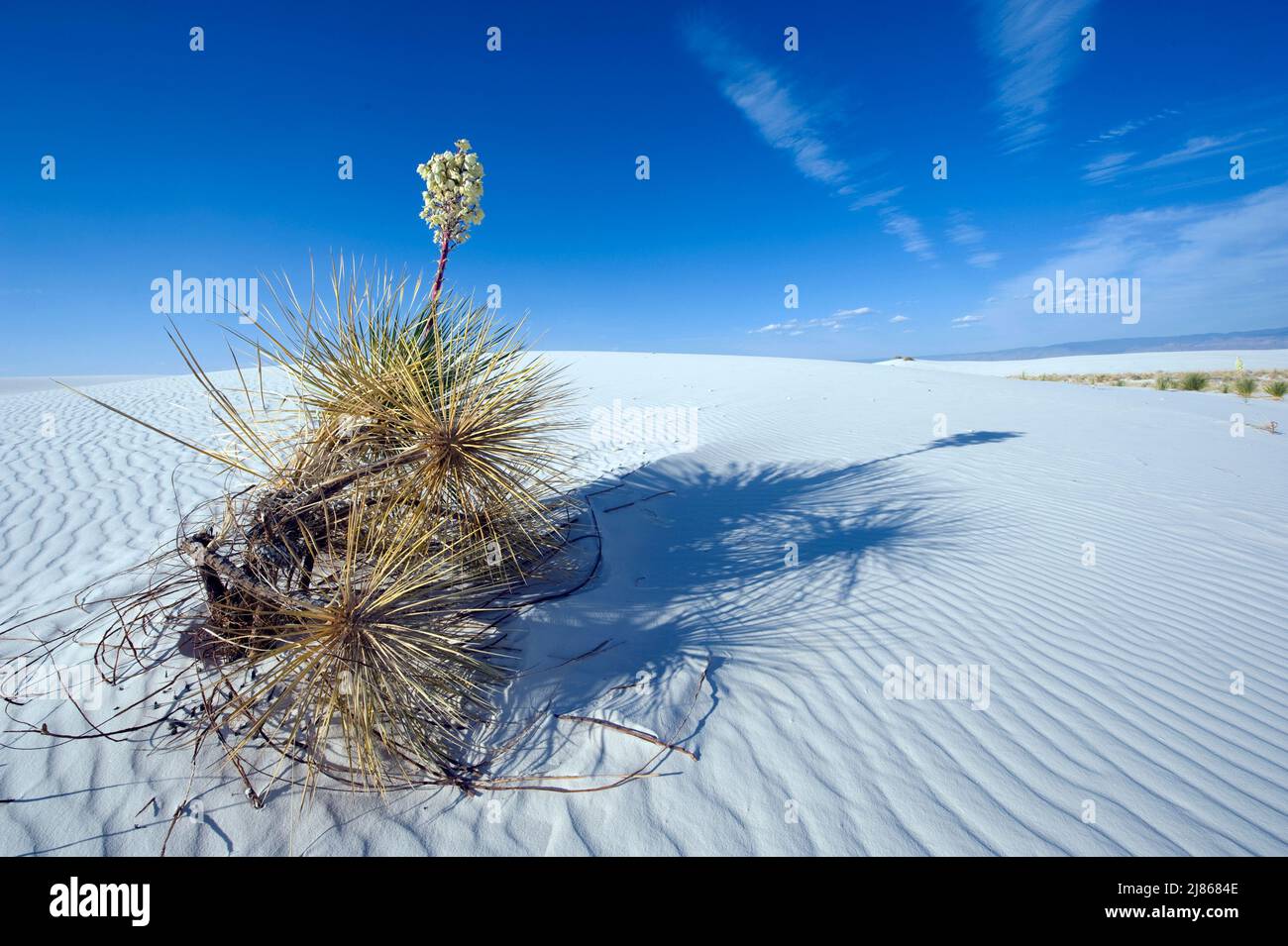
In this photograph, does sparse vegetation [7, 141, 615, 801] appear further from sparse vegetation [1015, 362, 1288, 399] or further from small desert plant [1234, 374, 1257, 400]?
small desert plant [1234, 374, 1257, 400]

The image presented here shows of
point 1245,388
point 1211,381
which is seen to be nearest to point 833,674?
point 1245,388

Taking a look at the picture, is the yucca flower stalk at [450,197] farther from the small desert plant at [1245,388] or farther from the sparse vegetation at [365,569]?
the small desert plant at [1245,388]

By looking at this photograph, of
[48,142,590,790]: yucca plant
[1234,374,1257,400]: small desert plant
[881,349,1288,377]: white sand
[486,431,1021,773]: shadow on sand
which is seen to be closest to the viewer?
[48,142,590,790]: yucca plant

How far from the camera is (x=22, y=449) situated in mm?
7520

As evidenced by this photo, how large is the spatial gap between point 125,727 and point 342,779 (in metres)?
Result: 1.11

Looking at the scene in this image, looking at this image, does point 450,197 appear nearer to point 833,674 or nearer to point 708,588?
point 708,588

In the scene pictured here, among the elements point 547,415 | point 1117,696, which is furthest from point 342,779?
point 1117,696

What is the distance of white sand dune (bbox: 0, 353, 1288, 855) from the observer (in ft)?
6.70

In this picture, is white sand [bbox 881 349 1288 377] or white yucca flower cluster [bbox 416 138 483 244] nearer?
white yucca flower cluster [bbox 416 138 483 244]

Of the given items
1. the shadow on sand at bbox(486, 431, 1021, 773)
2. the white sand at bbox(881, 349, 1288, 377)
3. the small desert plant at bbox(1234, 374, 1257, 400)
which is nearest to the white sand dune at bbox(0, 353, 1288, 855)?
the shadow on sand at bbox(486, 431, 1021, 773)

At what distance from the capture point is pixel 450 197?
286 cm

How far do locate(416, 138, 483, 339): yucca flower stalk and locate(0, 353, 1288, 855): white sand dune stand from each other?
233 centimetres
